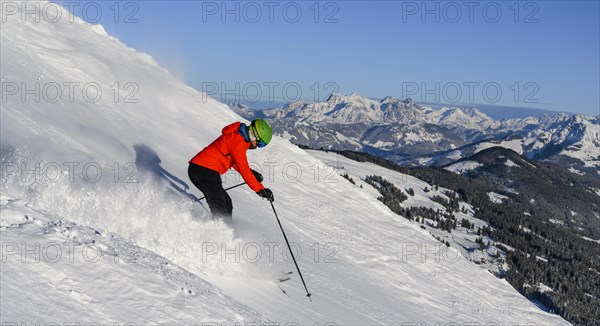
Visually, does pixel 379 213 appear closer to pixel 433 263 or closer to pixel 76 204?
pixel 433 263

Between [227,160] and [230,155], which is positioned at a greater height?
[230,155]

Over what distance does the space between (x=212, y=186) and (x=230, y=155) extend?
0.92 metres

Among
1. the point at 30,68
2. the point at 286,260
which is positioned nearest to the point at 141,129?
the point at 30,68

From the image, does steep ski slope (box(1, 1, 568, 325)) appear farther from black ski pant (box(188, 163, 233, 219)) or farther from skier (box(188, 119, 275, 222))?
skier (box(188, 119, 275, 222))

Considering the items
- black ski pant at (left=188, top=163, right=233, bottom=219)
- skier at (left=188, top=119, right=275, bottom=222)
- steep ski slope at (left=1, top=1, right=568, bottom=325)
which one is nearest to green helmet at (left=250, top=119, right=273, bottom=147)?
skier at (left=188, top=119, right=275, bottom=222)

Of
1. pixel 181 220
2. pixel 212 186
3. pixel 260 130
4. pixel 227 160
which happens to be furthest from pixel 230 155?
pixel 181 220

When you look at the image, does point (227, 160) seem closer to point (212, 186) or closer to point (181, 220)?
point (212, 186)

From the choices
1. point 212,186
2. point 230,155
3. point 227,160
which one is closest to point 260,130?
point 230,155

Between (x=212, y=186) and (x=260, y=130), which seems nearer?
(x=260, y=130)

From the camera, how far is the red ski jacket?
11656 millimetres

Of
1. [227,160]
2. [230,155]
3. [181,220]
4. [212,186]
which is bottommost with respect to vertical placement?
[181,220]

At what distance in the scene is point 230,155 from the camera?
39.3 ft

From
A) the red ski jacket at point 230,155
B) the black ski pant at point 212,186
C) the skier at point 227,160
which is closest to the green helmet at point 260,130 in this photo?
the skier at point 227,160

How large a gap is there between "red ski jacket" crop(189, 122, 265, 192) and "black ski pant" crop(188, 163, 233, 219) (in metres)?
0.15
